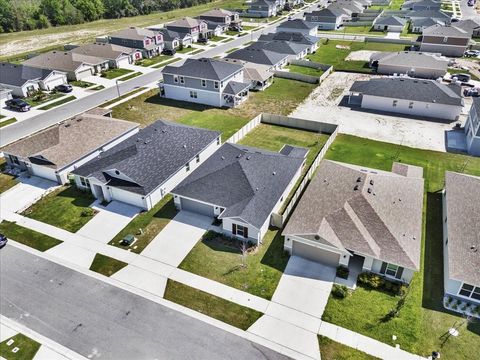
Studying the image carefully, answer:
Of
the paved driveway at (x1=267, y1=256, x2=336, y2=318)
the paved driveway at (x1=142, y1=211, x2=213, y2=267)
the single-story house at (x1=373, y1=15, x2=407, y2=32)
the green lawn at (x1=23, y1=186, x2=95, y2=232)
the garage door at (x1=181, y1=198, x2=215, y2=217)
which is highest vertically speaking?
the single-story house at (x1=373, y1=15, x2=407, y2=32)

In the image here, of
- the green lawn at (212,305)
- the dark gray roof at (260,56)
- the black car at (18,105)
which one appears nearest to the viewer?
the green lawn at (212,305)

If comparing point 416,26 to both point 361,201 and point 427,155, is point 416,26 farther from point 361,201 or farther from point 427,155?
point 361,201

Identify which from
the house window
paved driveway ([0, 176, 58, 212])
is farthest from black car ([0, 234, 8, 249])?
the house window

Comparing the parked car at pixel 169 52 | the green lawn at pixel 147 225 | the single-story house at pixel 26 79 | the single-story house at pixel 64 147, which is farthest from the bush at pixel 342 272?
the parked car at pixel 169 52

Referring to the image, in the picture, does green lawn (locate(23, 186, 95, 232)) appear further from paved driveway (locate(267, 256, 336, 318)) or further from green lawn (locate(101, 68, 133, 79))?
green lawn (locate(101, 68, 133, 79))

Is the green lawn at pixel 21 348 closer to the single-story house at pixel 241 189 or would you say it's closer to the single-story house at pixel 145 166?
the single-story house at pixel 145 166

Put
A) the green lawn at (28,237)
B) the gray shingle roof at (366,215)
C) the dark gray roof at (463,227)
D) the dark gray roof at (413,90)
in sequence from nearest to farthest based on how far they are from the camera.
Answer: the dark gray roof at (463,227), the gray shingle roof at (366,215), the green lawn at (28,237), the dark gray roof at (413,90)
